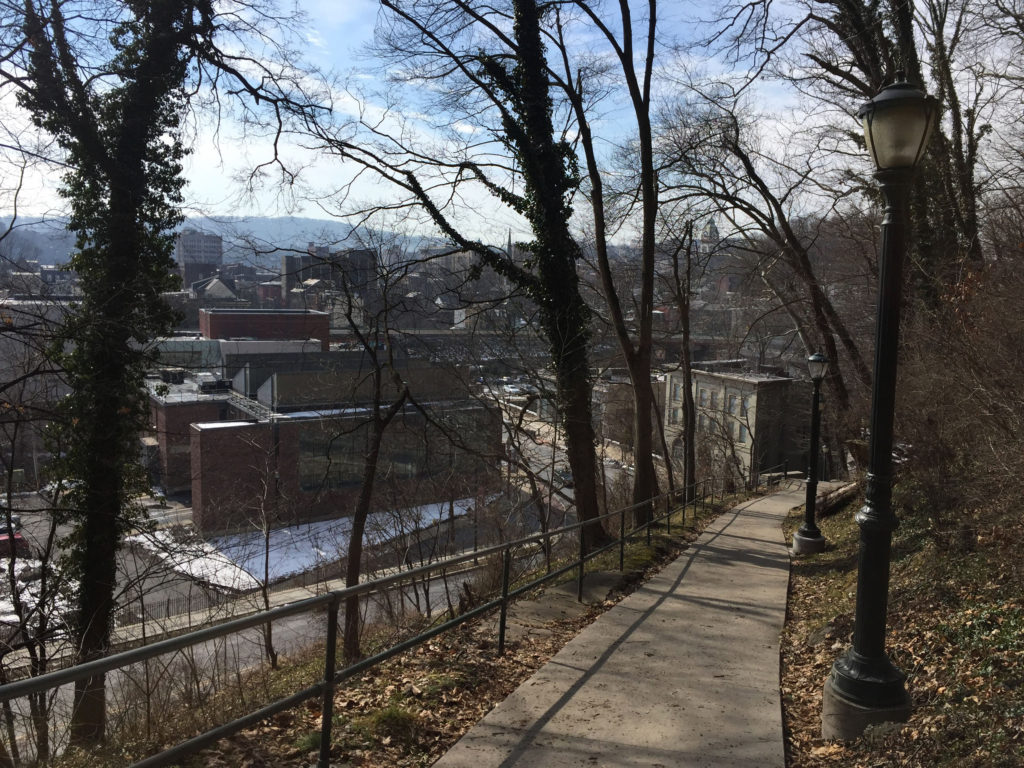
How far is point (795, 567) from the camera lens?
469 inches

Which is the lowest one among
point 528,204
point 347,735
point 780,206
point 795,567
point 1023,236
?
point 795,567

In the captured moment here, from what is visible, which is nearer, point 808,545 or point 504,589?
point 504,589

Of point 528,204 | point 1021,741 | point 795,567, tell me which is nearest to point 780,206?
point 528,204

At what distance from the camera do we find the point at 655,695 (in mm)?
5484

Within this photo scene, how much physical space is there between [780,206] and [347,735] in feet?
64.8

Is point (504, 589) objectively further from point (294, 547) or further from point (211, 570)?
point (294, 547)

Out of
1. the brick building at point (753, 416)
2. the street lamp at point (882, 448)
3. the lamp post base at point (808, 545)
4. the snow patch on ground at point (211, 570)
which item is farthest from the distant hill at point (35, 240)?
the brick building at point (753, 416)

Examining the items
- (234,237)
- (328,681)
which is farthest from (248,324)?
(328,681)

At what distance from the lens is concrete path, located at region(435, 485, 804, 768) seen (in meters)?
4.42

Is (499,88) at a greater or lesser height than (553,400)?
greater

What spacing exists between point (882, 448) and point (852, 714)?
1.69m

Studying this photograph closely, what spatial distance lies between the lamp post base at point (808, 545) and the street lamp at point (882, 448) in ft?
28.7

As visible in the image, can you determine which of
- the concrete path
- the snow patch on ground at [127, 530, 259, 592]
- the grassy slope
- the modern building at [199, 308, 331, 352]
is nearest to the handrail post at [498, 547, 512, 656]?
the concrete path

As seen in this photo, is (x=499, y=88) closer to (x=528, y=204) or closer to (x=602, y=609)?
(x=528, y=204)
